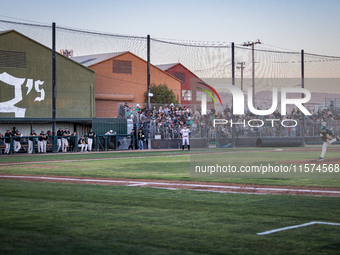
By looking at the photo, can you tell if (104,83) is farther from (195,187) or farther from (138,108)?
(195,187)

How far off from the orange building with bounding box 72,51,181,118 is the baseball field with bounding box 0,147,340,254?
40262 mm

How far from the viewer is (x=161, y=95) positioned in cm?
5791

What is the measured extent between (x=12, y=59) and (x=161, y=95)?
22.4 meters

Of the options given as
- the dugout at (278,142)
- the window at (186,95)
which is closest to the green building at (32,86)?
the dugout at (278,142)

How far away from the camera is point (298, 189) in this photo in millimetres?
11281

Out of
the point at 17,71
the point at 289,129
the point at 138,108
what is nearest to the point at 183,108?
the point at 138,108

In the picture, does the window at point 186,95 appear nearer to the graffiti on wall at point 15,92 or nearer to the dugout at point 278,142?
the dugout at point 278,142

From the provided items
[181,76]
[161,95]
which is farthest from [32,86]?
[181,76]

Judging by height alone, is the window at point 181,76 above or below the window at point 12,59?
above

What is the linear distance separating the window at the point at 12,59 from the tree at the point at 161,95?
20.0m

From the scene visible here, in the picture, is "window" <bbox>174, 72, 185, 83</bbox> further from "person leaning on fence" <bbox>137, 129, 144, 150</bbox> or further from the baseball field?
the baseball field

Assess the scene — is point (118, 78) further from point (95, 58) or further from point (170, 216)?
point (170, 216)

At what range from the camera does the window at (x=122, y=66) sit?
5522cm

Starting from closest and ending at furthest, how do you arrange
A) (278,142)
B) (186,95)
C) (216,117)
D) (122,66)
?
(278,142), (216,117), (122,66), (186,95)
